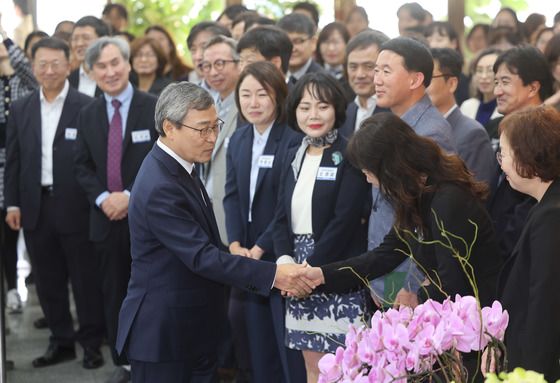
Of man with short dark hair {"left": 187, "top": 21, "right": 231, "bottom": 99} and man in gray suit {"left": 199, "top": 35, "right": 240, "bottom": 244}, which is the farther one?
man with short dark hair {"left": 187, "top": 21, "right": 231, "bottom": 99}

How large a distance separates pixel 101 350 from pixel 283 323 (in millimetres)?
1955

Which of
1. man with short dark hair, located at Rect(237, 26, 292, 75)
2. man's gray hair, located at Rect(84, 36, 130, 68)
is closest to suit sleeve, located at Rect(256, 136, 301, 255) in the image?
man with short dark hair, located at Rect(237, 26, 292, 75)

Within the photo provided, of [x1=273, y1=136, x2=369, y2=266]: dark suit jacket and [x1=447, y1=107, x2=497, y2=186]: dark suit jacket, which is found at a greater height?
[x1=447, y1=107, x2=497, y2=186]: dark suit jacket

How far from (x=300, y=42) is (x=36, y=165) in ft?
6.28

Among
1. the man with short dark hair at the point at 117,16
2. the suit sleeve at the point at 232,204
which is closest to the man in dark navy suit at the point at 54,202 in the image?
the suit sleeve at the point at 232,204

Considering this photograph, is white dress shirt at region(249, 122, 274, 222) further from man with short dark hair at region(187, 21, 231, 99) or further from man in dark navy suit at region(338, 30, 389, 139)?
man with short dark hair at region(187, 21, 231, 99)

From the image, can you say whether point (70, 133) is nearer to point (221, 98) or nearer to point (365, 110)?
point (221, 98)

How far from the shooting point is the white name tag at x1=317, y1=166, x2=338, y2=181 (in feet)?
13.3

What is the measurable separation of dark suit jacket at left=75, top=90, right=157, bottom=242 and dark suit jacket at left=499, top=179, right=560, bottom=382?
3.08 m

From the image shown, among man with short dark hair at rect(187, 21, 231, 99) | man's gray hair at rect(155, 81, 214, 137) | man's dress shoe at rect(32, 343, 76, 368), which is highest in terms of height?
man with short dark hair at rect(187, 21, 231, 99)

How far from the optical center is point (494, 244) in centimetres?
321

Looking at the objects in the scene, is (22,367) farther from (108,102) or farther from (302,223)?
(302,223)

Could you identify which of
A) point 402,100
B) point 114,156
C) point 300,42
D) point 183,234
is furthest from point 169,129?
point 300,42

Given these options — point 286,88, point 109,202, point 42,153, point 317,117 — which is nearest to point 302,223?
point 317,117
